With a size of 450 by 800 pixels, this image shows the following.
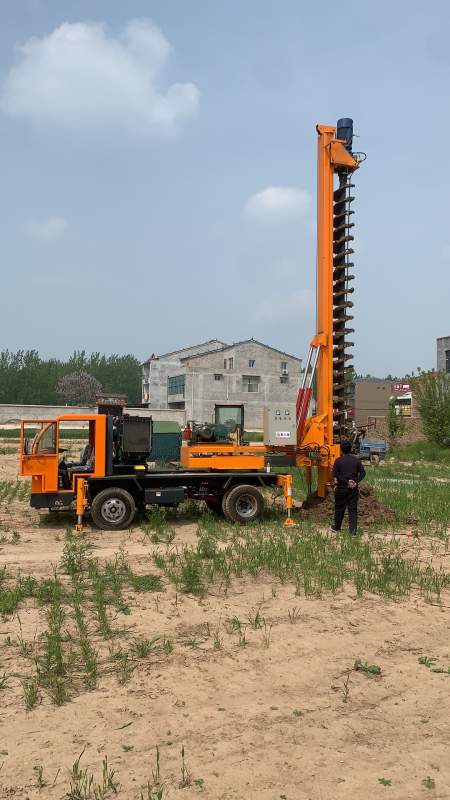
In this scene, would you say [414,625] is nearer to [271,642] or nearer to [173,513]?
[271,642]

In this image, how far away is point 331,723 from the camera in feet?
15.3

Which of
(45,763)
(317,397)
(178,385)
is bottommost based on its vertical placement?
(45,763)

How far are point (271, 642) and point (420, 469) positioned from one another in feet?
79.7

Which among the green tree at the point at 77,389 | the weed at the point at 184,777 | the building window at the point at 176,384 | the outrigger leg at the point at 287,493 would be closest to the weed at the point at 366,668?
the weed at the point at 184,777

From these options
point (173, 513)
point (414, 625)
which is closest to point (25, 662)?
point (414, 625)

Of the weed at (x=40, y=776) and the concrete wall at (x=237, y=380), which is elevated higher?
the concrete wall at (x=237, y=380)

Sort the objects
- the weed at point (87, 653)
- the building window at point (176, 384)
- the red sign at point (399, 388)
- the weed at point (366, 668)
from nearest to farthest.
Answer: the weed at point (87, 653)
the weed at point (366, 668)
the red sign at point (399, 388)
the building window at point (176, 384)

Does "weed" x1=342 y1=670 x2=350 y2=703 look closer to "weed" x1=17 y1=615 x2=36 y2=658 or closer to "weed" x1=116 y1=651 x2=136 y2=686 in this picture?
"weed" x1=116 y1=651 x2=136 y2=686

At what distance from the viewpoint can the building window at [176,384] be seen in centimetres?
7112

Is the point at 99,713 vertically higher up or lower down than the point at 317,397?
lower down

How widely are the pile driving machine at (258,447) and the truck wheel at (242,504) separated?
0.07ft

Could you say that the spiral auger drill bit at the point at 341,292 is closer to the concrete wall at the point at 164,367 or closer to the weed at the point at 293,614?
the weed at the point at 293,614

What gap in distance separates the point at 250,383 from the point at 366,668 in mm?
64753

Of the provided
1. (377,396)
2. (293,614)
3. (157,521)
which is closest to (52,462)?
(157,521)
